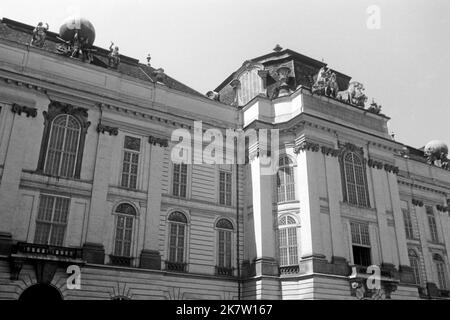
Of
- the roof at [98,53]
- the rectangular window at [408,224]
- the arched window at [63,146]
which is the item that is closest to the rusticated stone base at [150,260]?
the arched window at [63,146]

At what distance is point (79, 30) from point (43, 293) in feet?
52.1

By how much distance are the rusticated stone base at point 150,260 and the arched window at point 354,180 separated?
39.0 ft

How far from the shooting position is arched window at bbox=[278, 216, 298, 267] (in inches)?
990

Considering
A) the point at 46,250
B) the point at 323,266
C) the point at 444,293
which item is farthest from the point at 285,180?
the point at 444,293

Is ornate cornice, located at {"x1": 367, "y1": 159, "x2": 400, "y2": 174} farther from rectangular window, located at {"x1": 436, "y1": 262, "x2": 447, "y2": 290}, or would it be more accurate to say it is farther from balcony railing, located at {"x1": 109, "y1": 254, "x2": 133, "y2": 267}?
balcony railing, located at {"x1": 109, "y1": 254, "x2": 133, "y2": 267}

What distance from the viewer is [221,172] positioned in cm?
2792

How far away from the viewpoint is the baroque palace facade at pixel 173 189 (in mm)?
21984

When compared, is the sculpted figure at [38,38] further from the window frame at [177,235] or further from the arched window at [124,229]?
the window frame at [177,235]

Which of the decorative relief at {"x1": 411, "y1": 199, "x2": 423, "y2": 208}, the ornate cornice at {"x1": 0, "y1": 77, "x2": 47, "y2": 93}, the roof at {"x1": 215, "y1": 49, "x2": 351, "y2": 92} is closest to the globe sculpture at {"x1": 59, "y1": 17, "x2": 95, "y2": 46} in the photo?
the ornate cornice at {"x1": 0, "y1": 77, "x2": 47, "y2": 93}

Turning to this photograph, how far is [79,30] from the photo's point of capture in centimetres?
2766

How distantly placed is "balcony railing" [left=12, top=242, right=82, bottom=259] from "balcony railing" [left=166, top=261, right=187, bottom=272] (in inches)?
189

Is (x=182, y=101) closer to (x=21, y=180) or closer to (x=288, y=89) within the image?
(x=288, y=89)
